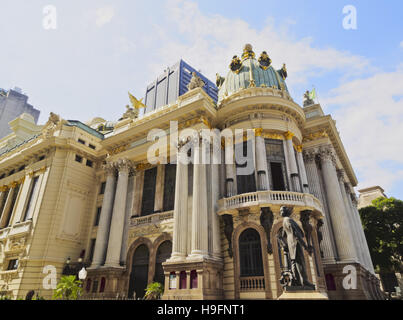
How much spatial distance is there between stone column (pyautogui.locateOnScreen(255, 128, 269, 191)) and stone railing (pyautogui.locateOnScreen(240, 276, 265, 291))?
6.36 m

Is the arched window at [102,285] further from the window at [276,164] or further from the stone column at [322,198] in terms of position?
the stone column at [322,198]

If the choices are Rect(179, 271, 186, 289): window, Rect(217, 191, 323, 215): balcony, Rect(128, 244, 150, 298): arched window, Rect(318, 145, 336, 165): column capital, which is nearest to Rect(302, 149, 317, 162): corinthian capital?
Rect(318, 145, 336, 165): column capital

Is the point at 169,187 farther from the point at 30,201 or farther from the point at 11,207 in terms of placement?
the point at 11,207

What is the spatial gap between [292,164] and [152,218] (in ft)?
42.1

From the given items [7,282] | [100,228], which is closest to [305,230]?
[100,228]

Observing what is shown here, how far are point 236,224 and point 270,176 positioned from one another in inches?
199

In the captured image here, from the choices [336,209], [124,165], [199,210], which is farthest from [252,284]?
[124,165]

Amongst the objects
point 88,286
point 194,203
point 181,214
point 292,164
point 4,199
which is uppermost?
point 4,199

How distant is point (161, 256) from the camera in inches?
920

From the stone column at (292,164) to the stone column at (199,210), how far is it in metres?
7.03

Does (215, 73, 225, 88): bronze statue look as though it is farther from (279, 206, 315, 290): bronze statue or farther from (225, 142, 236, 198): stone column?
(279, 206, 315, 290): bronze statue

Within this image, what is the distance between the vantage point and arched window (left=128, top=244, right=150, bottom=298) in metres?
23.2

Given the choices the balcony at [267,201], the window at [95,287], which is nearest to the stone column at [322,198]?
the balcony at [267,201]

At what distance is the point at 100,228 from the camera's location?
2600 centimetres
